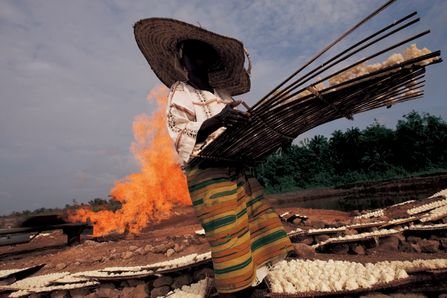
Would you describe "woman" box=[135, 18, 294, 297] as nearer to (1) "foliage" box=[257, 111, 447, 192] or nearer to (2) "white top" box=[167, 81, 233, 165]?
(2) "white top" box=[167, 81, 233, 165]

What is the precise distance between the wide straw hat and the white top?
0.27m

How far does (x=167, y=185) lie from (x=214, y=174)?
12.6 m

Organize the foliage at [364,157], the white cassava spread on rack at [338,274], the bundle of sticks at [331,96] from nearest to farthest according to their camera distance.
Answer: the bundle of sticks at [331,96] < the white cassava spread on rack at [338,274] < the foliage at [364,157]

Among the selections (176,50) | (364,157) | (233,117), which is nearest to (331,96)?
(233,117)

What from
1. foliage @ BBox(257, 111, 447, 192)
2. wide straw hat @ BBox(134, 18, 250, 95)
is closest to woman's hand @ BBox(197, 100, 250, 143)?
wide straw hat @ BBox(134, 18, 250, 95)

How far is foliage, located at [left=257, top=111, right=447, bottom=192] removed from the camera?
68.2 feet

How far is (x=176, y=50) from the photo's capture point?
2.60 m

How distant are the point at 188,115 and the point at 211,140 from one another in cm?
38

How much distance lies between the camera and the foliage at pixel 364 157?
68.2ft

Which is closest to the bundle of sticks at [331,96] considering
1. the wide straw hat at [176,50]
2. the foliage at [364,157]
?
the wide straw hat at [176,50]

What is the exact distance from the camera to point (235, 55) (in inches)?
105

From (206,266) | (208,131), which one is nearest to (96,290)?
(206,266)

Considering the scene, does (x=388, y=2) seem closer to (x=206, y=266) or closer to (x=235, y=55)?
(x=235, y=55)

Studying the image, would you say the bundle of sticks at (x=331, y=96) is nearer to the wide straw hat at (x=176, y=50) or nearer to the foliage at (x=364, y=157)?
the wide straw hat at (x=176, y=50)
